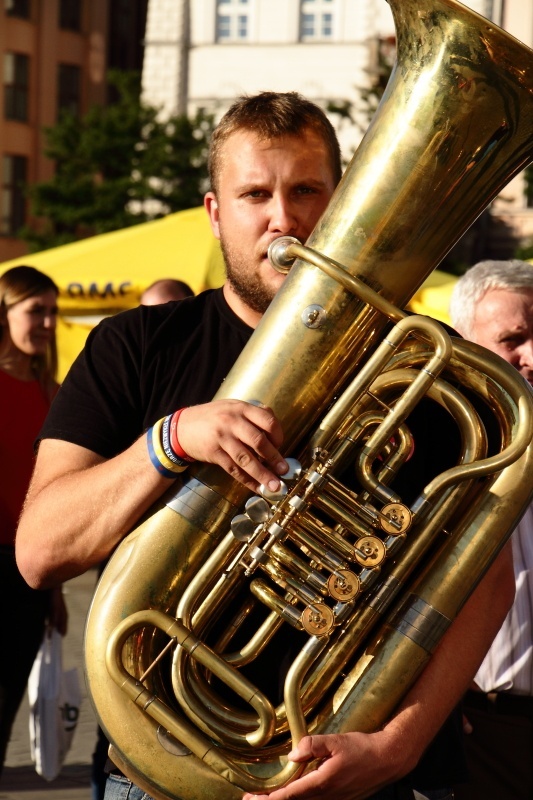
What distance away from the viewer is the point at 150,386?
254 centimetres

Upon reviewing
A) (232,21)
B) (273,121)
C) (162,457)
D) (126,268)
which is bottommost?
(126,268)

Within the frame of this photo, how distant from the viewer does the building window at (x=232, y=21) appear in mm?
34750

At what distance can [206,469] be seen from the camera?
2301 mm

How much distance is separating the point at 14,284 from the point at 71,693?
173cm

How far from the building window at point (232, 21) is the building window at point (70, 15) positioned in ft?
26.7

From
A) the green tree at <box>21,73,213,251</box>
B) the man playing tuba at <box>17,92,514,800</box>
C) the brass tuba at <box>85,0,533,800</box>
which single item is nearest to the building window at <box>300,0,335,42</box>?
the green tree at <box>21,73,213,251</box>

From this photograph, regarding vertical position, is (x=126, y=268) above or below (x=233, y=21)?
below

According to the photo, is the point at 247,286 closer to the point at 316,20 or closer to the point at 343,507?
the point at 343,507

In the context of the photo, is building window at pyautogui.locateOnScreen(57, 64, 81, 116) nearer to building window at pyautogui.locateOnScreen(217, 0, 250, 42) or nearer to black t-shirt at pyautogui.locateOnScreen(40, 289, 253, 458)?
building window at pyautogui.locateOnScreen(217, 0, 250, 42)

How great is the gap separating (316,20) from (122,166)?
9079 mm

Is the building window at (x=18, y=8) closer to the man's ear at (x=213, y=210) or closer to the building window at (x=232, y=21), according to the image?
the building window at (x=232, y=21)

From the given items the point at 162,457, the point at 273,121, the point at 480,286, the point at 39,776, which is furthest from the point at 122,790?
the point at 39,776

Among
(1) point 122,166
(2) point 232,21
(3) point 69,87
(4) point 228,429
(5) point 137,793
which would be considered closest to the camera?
(4) point 228,429

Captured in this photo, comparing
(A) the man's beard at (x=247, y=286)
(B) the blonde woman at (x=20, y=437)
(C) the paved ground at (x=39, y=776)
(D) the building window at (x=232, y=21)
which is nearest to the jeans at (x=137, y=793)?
(A) the man's beard at (x=247, y=286)
